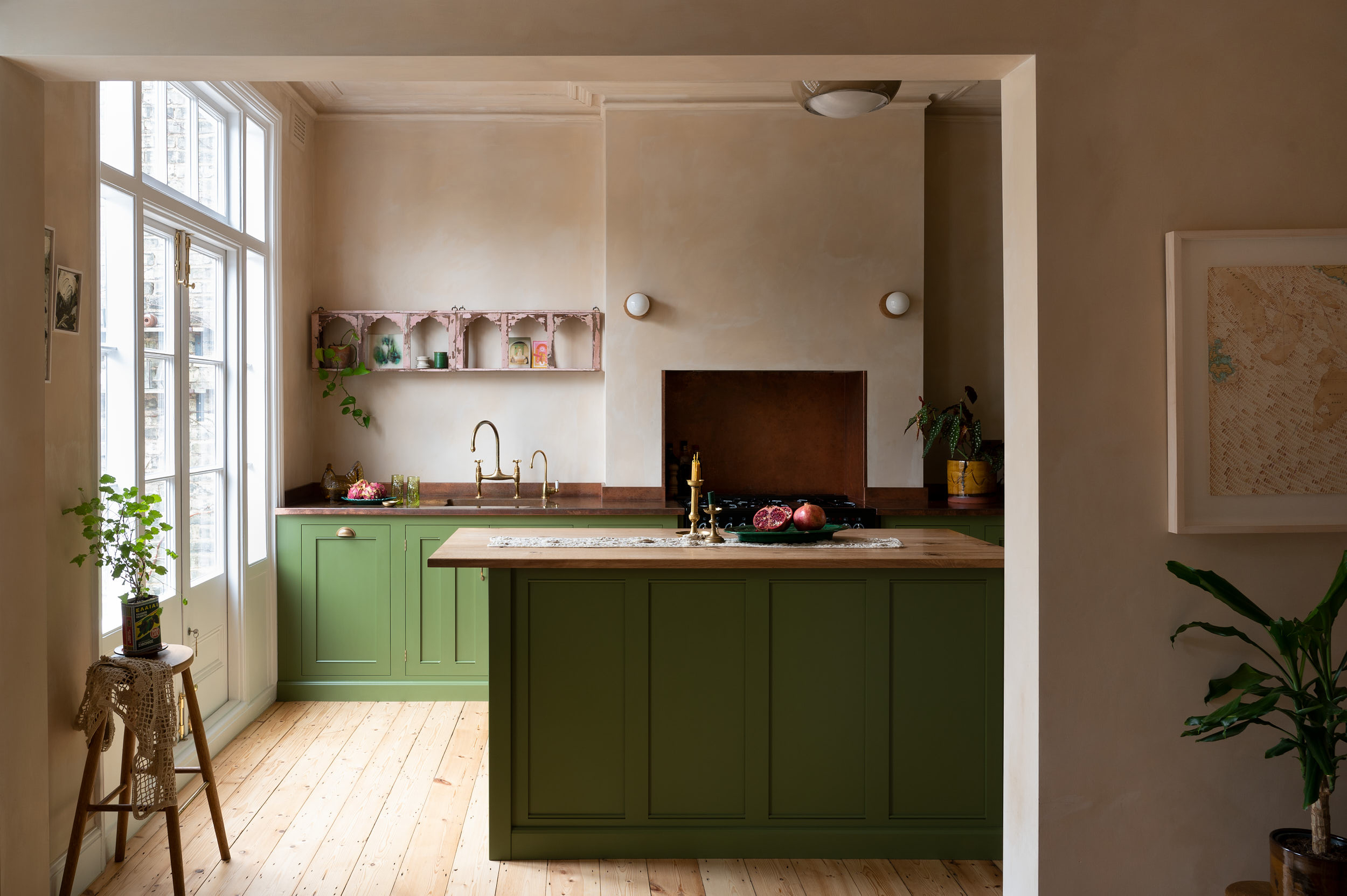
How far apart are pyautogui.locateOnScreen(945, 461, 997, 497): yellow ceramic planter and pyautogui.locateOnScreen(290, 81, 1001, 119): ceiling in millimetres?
1894

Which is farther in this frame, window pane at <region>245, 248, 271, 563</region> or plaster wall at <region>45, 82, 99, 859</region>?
window pane at <region>245, 248, 271, 563</region>

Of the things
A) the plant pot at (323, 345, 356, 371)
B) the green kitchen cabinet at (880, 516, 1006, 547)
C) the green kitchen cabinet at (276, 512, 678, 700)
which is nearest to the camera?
the green kitchen cabinet at (276, 512, 678, 700)

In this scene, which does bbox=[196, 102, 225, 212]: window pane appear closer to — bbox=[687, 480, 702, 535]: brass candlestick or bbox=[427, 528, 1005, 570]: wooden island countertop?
bbox=[427, 528, 1005, 570]: wooden island countertop

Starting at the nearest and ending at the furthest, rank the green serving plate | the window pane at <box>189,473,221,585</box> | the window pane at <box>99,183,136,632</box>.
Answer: the window pane at <box>99,183,136,632</box> → the green serving plate → the window pane at <box>189,473,221,585</box>

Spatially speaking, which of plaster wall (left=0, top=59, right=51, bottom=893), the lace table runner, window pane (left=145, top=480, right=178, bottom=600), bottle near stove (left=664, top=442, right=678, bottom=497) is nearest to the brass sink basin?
bottle near stove (left=664, top=442, right=678, bottom=497)

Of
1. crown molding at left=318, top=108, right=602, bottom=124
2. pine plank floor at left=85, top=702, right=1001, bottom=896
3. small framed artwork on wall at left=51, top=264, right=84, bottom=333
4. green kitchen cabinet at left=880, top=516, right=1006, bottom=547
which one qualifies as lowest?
pine plank floor at left=85, top=702, right=1001, bottom=896

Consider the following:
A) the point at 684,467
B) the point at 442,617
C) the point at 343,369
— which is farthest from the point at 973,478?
the point at 343,369

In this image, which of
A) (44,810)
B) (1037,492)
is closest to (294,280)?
(44,810)

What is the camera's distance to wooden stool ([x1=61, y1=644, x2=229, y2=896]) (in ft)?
8.09

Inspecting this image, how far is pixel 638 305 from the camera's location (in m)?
4.76

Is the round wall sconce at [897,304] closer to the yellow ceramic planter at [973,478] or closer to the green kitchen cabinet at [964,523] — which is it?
the yellow ceramic planter at [973,478]

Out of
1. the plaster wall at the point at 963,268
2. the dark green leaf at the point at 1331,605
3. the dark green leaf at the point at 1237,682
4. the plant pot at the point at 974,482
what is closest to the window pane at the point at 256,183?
the plaster wall at the point at 963,268

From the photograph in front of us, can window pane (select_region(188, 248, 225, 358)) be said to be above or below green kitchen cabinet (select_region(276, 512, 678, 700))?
above

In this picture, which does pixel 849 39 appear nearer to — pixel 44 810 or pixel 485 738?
pixel 44 810
